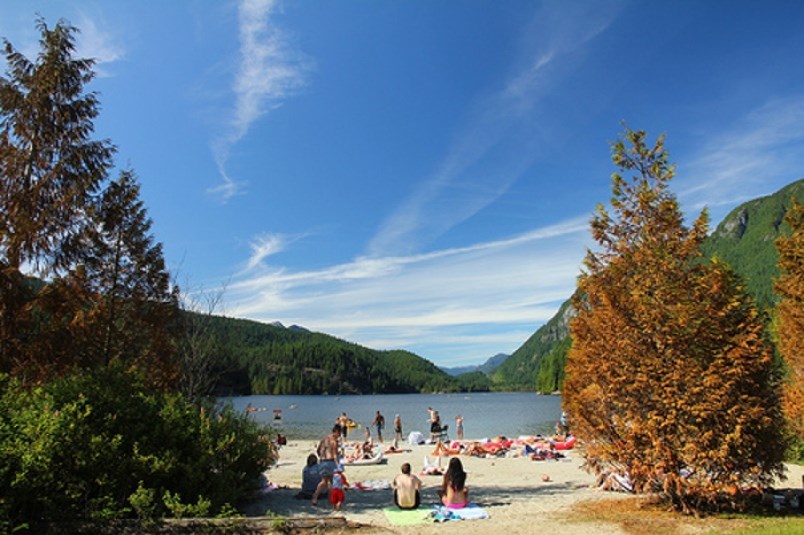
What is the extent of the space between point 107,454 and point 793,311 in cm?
1746

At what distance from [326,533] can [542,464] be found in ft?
41.0

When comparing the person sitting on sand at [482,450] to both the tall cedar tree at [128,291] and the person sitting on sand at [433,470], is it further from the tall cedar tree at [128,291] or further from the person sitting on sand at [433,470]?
the tall cedar tree at [128,291]

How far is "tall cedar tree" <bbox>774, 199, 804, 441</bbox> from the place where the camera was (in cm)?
1473

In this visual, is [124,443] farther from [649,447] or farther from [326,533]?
[649,447]

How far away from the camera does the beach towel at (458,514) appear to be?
956cm

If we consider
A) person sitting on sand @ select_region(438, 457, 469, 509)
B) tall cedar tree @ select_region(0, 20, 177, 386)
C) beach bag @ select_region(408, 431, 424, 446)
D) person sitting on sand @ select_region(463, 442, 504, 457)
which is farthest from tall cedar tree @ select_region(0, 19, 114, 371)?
beach bag @ select_region(408, 431, 424, 446)

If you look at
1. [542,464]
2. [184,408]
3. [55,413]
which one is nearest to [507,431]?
[542,464]

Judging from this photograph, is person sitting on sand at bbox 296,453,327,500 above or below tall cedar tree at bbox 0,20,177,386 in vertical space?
below

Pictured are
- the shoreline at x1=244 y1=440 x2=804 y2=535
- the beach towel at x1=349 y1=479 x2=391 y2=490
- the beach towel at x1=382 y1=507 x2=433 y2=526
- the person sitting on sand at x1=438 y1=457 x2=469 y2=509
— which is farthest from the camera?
the beach towel at x1=349 y1=479 x2=391 y2=490

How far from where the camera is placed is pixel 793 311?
15.0m

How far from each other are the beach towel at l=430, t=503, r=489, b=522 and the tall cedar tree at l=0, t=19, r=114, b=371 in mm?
8635

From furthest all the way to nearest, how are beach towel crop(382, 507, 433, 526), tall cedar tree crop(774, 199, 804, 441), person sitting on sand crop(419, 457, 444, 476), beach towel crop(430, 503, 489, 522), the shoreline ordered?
person sitting on sand crop(419, 457, 444, 476), tall cedar tree crop(774, 199, 804, 441), beach towel crop(430, 503, 489, 522), beach towel crop(382, 507, 433, 526), the shoreline

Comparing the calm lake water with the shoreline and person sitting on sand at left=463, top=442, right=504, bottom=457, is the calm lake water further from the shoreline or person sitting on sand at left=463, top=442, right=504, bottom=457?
person sitting on sand at left=463, top=442, right=504, bottom=457

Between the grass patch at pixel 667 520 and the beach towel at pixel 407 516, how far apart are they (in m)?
2.62
